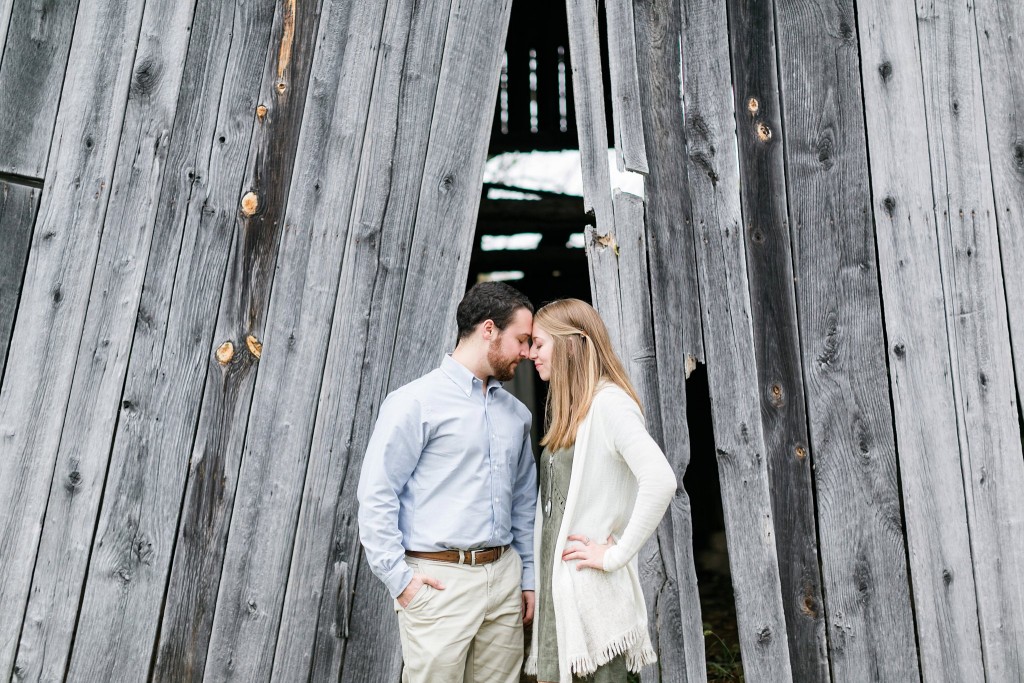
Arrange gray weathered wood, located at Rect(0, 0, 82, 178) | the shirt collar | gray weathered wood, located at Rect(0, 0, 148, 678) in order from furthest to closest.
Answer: gray weathered wood, located at Rect(0, 0, 82, 178)
gray weathered wood, located at Rect(0, 0, 148, 678)
the shirt collar

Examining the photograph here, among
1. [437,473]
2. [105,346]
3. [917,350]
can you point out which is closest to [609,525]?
[437,473]

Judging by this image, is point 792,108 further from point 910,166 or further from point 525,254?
point 525,254

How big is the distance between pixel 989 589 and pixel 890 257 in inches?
49.4

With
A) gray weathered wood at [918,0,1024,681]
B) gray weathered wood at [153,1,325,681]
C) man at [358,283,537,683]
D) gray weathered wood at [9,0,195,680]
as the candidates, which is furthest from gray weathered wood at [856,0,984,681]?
gray weathered wood at [9,0,195,680]

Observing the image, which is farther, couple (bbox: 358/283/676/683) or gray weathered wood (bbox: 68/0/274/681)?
gray weathered wood (bbox: 68/0/274/681)

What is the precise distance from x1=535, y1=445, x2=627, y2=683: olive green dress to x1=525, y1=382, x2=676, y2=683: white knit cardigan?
0.16 feet

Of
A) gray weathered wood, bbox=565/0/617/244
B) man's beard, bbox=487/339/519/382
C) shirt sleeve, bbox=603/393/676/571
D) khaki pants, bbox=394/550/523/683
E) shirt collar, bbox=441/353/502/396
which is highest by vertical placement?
gray weathered wood, bbox=565/0/617/244

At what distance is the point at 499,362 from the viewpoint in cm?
275

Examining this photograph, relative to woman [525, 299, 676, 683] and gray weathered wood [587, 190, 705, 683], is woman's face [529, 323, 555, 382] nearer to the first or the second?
woman [525, 299, 676, 683]

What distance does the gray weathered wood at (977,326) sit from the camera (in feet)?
9.65

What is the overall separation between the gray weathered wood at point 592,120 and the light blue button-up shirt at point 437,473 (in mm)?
836

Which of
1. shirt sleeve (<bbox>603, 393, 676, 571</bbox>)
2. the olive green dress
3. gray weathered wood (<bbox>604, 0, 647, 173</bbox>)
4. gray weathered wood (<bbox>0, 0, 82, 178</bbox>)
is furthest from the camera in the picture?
gray weathered wood (<bbox>604, 0, 647, 173</bbox>)

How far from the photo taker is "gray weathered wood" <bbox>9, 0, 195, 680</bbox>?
2.83 metres

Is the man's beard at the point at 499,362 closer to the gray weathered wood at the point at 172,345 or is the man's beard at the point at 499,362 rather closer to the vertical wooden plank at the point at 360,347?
the vertical wooden plank at the point at 360,347
